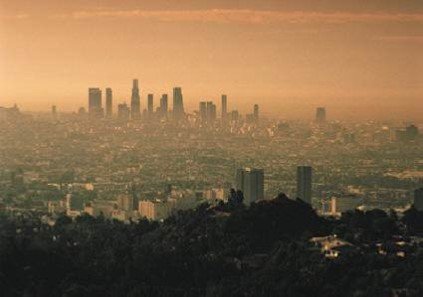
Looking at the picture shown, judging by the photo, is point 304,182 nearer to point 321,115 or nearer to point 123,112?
point 321,115

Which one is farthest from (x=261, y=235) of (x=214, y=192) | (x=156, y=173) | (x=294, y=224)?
(x=156, y=173)

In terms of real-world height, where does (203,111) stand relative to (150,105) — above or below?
below

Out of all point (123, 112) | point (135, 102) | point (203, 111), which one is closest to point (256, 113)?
point (203, 111)

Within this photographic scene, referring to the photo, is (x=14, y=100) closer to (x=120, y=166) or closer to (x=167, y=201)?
(x=120, y=166)

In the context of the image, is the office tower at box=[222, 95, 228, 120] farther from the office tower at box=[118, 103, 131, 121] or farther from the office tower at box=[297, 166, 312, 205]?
the office tower at box=[297, 166, 312, 205]

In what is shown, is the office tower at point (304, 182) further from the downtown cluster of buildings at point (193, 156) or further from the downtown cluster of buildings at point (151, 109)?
the downtown cluster of buildings at point (151, 109)

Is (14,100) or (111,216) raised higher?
(14,100)
